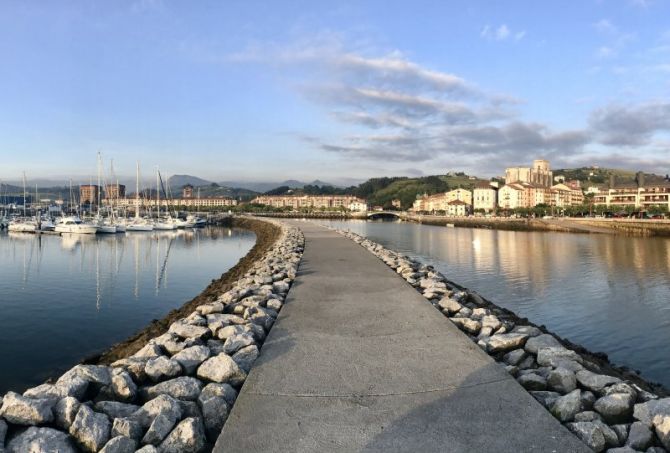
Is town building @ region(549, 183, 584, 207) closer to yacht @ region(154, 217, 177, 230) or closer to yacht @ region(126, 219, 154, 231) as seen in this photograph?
yacht @ region(154, 217, 177, 230)

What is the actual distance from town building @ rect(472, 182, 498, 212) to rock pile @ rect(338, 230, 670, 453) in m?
147

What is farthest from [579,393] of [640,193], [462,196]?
[462,196]

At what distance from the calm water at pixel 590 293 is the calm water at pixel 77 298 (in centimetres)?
1261

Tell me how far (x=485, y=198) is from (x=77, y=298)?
14648 centimetres

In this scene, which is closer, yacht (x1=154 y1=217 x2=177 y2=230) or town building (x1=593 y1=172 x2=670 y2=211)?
yacht (x1=154 y1=217 x2=177 y2=230)

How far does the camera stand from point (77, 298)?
17.8 meters

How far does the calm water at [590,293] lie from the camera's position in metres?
12.6

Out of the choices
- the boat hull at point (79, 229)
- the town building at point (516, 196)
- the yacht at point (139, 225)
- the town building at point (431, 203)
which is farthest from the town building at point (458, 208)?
the boat hull at point (79, 229)

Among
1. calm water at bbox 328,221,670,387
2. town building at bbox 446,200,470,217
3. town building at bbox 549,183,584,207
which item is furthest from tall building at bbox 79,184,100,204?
town building at bbox 549,183,584,207

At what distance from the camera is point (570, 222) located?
8531cm

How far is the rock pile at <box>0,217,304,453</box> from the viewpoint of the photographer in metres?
3.75

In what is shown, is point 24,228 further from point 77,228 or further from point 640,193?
point 640,193

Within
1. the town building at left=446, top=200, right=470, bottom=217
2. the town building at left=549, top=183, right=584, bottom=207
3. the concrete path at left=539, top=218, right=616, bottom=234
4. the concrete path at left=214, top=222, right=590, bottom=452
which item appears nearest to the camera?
the concrete path at left=214, top=222, right=590, bottom=452

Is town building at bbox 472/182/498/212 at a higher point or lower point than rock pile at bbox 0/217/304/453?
higher
